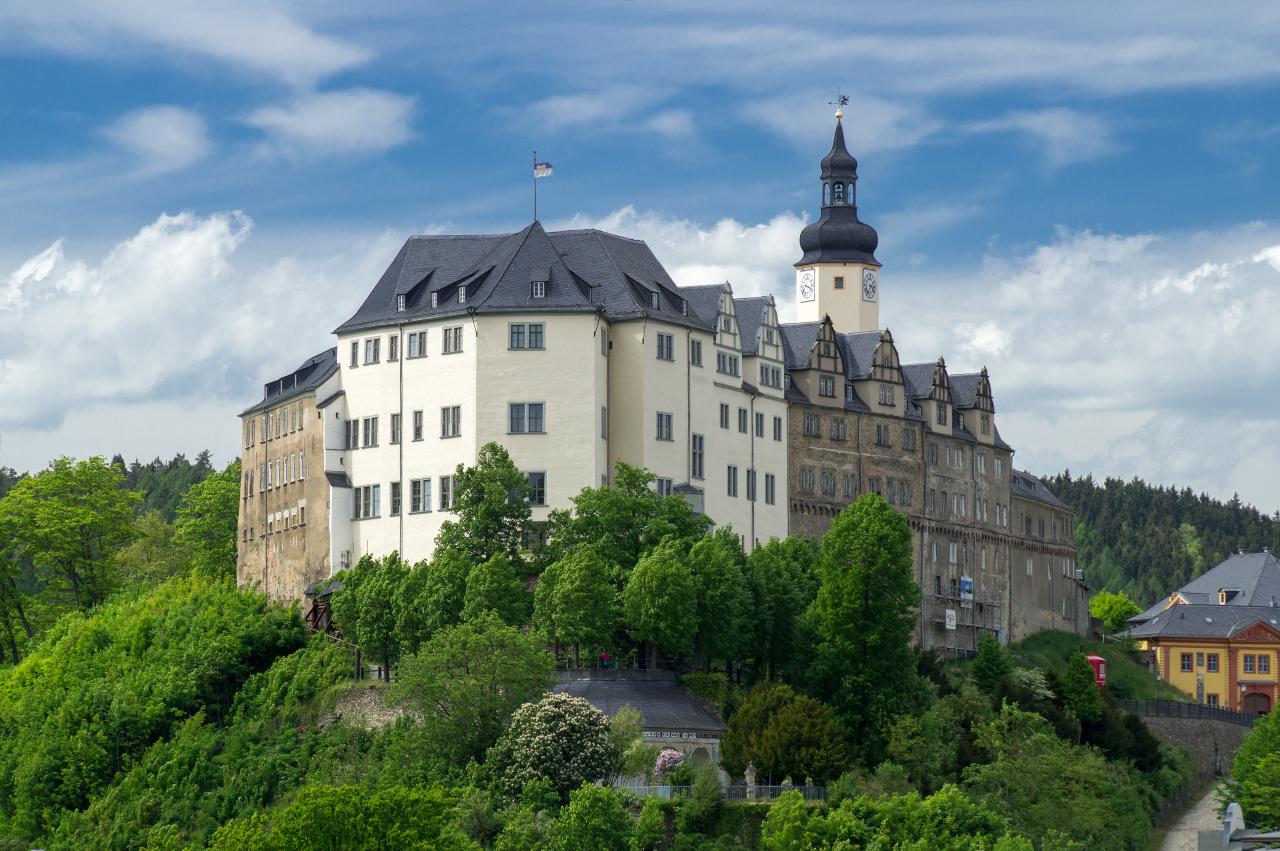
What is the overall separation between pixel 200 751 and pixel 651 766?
22140 mm

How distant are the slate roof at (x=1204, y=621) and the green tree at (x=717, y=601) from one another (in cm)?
5692

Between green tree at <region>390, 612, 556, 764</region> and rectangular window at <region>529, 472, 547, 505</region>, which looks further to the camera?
rectangular window at <region>529, 472, 547, 505</region>

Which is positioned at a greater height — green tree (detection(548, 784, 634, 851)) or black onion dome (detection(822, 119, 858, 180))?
black onion dome (detection(822, 119, 858, 180))

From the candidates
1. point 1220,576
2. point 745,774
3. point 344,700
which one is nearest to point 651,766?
point 745,774

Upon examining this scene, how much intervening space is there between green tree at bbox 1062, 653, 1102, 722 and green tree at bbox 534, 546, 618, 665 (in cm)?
2422

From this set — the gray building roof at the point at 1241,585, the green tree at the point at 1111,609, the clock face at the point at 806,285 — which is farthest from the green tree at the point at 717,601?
the green tree at the point at 1111,609

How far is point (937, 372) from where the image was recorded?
134 meters

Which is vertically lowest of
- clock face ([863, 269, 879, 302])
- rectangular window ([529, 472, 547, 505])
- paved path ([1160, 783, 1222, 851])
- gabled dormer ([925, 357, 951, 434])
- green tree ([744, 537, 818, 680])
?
paved path ([1160, 783, 1222, 851])

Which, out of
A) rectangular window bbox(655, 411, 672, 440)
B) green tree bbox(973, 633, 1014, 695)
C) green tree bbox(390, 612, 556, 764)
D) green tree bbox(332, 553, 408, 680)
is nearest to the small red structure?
green tree bbox(973, 633, 1014, 695)

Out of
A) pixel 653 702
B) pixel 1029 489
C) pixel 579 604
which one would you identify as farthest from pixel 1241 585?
pixel 653 702

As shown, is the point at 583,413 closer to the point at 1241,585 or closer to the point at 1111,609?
the point at 1241,585

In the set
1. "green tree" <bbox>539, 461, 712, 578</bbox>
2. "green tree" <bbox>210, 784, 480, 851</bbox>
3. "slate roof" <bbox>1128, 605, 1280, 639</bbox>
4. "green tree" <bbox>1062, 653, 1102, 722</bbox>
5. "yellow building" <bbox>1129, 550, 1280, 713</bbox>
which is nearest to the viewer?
"green tree" <bbox>210, 784, 480, 851</bbox>

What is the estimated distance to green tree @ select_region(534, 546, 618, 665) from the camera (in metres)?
98.1

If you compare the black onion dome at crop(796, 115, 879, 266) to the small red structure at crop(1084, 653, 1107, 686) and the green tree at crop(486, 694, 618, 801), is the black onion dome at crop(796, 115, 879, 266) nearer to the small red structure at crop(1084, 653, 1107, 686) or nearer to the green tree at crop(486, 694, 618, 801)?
the small red structure at crop(1084, 653, 1107, 686)
